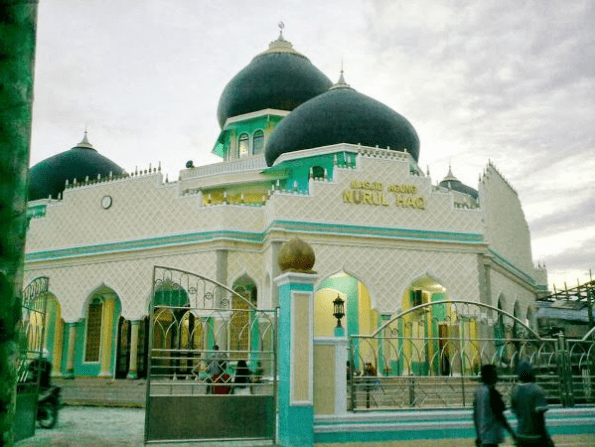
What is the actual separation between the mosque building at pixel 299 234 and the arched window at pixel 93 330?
0.03m

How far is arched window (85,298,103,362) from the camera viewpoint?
17891 mm

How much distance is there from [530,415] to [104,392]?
12672mm

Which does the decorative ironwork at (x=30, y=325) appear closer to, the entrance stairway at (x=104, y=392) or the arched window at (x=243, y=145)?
the entrance stairway at (x=104, y=392)

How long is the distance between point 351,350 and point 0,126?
18.7ft

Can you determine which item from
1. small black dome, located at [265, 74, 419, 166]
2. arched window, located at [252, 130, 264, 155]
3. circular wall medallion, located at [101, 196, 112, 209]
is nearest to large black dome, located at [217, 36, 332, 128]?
arched window, located at [252, 130, 264, 155]

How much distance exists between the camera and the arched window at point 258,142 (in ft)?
73.8

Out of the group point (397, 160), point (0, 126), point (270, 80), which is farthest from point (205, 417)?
point (270, 80)

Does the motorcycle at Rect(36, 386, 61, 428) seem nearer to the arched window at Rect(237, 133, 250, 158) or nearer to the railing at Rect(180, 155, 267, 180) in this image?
the railing at Rect(180, 155, 267, 180)

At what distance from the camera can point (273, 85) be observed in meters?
22.4

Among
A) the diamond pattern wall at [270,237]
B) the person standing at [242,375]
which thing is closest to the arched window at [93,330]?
the diamond pattern wall at [270,237]

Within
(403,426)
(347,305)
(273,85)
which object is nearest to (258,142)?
(273,85)

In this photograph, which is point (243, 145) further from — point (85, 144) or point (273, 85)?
point (85, 144)

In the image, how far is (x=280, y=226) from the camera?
578 inches

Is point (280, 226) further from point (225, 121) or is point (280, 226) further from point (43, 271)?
point (225, 121)
